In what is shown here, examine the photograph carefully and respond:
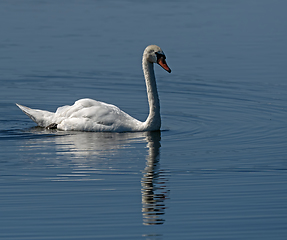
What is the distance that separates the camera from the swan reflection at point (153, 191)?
27.6 feet

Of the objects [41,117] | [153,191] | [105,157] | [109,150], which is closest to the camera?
[153,191]

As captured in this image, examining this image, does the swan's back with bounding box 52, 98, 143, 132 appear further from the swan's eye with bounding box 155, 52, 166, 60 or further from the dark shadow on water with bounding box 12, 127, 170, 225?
the swan's eye with bounding box 155, 52, 166, 60

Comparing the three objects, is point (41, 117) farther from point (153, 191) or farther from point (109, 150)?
point (153, 191)

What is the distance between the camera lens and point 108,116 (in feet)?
44.6

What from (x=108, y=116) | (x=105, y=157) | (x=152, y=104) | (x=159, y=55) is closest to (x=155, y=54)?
(x=159, y=55)

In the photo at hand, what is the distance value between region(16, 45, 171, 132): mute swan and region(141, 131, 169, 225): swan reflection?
1620 mm

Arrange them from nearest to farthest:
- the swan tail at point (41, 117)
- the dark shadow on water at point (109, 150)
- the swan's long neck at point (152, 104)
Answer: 1. the dark shadow on water at point (109, 150)
2. the swan's long neck at point (152, 104)
3. the swan tail at point (41, 117)

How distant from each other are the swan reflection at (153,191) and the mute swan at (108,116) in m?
1.62

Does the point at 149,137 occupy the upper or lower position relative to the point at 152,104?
lower

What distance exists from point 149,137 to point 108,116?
0.96 meters

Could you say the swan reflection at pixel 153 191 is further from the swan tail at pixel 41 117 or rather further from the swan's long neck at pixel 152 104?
the swan tail at pixel 41 117

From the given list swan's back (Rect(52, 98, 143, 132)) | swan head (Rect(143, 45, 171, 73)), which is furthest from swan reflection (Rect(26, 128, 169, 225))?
swan head (Rect(143, 45, 171, 73))

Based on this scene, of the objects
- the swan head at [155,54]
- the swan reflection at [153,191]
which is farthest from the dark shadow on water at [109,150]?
the swan head at [155,54]

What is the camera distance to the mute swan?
1362 centimetres
